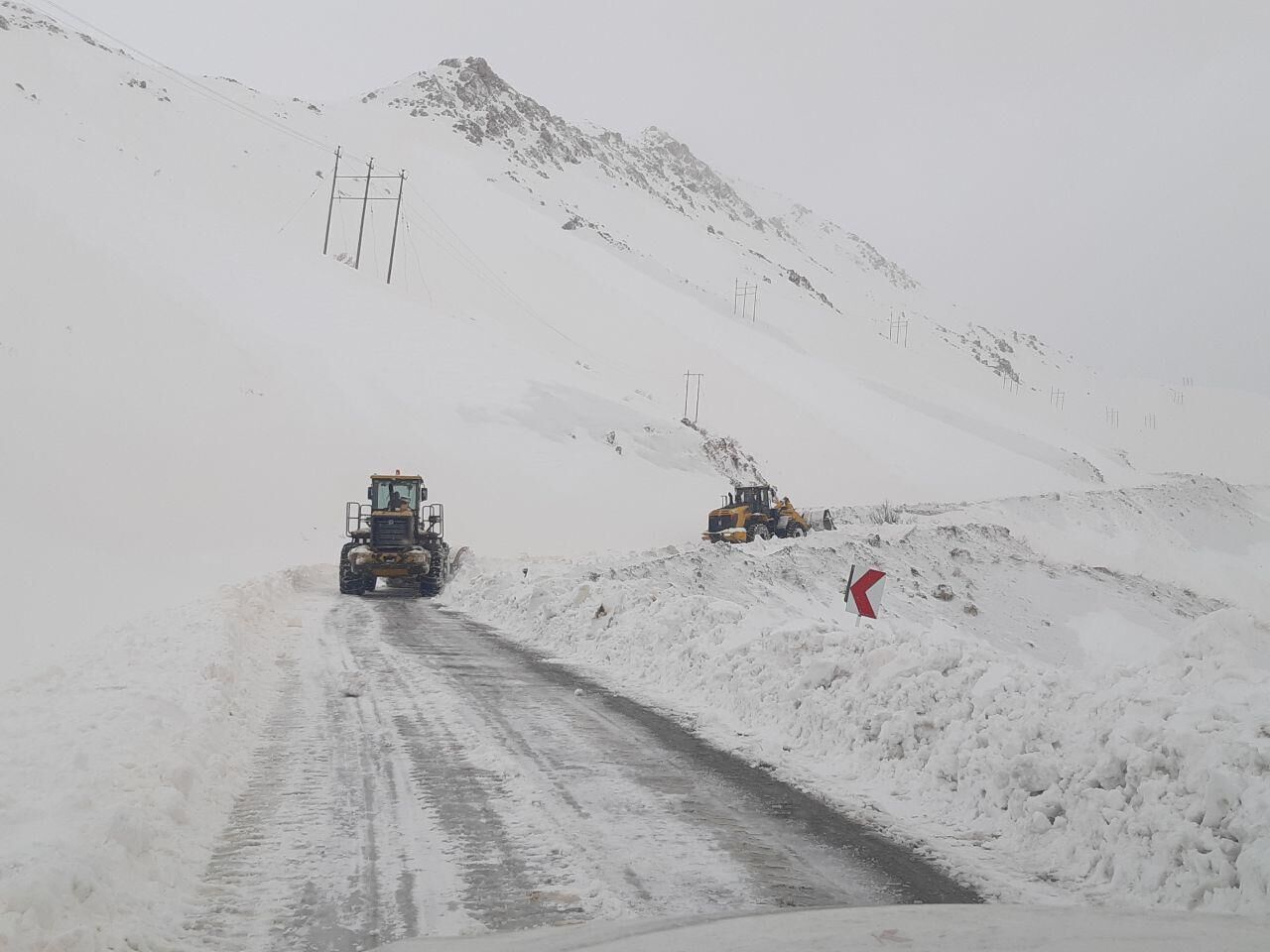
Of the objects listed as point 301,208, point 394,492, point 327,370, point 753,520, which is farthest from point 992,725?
point 301,208

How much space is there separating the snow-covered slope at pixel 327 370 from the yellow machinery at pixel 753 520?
5.01 metres

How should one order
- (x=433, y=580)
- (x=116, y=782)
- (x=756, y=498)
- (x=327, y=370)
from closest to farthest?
(x=116, y=782)
(x=433, y=580)
(x=756, y=498)
(x=327, y=370)

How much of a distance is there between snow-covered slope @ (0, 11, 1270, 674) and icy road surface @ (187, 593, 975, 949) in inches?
296

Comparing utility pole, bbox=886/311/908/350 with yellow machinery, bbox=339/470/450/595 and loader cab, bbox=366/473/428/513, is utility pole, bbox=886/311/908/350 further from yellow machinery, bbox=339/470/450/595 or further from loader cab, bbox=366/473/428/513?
yellow machinery, bbox=339/470/450/595

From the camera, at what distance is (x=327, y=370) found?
144 feet

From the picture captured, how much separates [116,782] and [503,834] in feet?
7.65

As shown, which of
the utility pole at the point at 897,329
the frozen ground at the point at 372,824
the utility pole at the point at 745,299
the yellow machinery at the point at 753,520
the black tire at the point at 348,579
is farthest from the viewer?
the utility pole at the point at 897,329

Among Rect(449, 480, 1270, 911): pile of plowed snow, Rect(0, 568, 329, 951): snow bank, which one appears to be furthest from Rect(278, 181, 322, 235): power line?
Rect(0, 568, 329, 951): snow bank

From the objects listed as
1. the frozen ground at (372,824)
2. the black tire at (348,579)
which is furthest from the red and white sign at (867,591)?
the black tire at (348,579)

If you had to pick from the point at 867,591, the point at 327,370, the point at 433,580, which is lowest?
the point at 433,580

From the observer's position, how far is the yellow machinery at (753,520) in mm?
37531

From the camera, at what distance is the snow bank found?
13.0 ft

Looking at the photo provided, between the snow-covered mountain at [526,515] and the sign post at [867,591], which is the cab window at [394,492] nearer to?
the snow-covered mountain at [526,515]

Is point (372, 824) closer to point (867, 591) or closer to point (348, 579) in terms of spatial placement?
point (867, 591)
